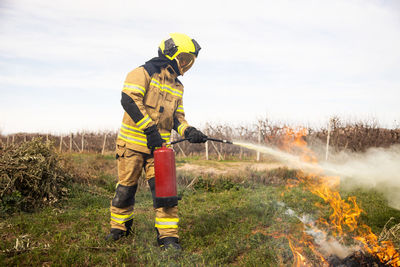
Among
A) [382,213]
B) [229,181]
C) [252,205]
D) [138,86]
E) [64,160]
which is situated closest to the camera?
[138,86]

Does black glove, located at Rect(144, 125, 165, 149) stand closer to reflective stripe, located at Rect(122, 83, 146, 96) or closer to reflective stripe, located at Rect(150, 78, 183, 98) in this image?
reflective stripe, located at Rect(122, 83, 146, 96)

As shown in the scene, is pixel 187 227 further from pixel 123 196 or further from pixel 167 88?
pixel 167 88

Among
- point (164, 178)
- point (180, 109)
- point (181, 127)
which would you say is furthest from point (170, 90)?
point (164, 178)

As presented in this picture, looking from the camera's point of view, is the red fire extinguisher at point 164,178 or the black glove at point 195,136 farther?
the black glove at point 195,136

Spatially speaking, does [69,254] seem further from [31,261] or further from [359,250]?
[359,250]

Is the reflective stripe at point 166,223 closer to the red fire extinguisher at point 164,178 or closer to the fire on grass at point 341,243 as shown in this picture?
the red fire extinguisher at point 164,178

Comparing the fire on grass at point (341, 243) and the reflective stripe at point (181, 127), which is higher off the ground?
the reflective stripe at point (181, 127)

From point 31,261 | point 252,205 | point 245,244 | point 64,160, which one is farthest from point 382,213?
point 64,160

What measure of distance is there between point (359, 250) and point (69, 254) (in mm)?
3178

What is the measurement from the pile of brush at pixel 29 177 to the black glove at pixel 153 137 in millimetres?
3225

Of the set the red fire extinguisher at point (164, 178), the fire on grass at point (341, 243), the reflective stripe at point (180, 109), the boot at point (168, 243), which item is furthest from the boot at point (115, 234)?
the fire on grass at point (341, 243)

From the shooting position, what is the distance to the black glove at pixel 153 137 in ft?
11.5

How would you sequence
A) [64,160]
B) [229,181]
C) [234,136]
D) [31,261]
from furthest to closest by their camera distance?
[234,136] → [229,181] → [64,160] → [31,261]

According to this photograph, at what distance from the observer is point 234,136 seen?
20.2 meters
